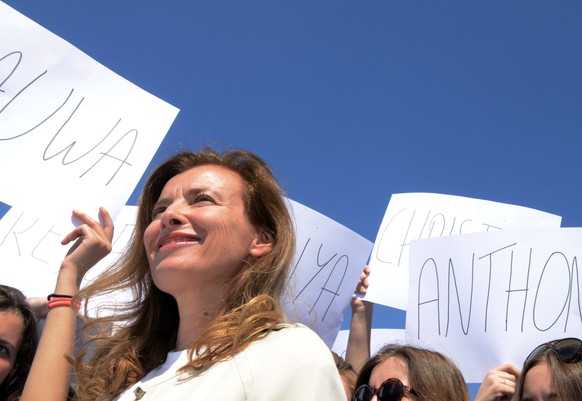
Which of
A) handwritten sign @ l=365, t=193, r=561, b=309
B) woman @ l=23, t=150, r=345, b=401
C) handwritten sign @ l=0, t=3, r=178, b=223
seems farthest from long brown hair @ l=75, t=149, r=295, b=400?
handwritten sign @ l=365, t=193, r=561, b=309

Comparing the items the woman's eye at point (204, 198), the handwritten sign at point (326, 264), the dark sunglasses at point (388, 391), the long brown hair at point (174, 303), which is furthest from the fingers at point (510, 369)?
the woman's eye at point (204, 198)

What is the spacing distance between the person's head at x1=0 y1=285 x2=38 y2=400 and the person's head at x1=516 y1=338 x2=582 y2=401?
184cm

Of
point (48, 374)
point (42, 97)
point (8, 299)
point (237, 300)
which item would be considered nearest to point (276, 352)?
point (237, 300)

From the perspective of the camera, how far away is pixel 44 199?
10.3 ft

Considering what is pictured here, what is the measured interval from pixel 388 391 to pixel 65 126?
1.68m

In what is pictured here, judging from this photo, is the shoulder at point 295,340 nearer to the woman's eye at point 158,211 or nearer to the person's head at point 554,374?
the woman's eye at point 158,211

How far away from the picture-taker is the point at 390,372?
123 inches

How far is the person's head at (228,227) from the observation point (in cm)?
223

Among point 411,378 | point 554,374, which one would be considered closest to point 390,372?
point 411,378

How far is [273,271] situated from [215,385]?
0.52 meters

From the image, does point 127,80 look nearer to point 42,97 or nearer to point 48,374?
point 42,97

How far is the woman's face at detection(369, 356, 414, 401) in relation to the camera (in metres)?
3.08

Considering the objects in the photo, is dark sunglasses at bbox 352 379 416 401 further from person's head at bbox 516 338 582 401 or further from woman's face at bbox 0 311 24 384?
woman's face at bbox 0 311 24 384

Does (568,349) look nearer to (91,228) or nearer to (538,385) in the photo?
(538,385)
